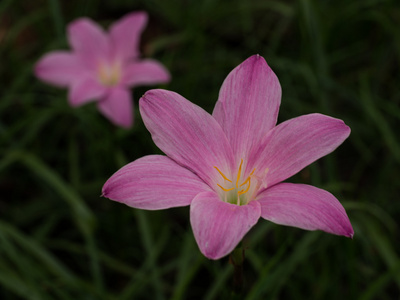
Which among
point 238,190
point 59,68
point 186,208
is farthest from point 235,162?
point 59,68

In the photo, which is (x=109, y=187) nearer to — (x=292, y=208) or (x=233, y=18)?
(x=292, y=208)

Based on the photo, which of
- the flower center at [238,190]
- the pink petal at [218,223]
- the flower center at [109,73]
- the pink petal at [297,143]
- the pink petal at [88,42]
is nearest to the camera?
the pink petal at [218,223]

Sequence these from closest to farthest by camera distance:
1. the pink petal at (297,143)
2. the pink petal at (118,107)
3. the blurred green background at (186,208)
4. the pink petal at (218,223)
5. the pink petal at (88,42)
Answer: the pink petal at (218,223)
the pink petal at (297,143)
the blurred green background at (186,208)
the pink petal at (118,107)
the pink petal at (88,42)

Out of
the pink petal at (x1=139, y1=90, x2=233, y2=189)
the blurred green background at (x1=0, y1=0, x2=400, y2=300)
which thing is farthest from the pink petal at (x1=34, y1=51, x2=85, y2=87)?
the pink petal at (x1=139, y1=90, x2=233, y2=189)

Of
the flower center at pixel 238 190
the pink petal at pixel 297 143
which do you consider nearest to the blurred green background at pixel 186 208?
the flower center at pixel 238 190

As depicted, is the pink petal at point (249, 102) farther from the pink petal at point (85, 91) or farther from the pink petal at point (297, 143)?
the pink petal at point (85, 91)

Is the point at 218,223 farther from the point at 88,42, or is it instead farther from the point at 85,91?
the point at 88,42
